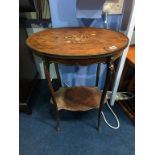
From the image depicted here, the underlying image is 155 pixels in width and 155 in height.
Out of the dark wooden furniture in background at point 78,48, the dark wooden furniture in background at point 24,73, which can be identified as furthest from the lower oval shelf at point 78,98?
the dark wooden furniture in background at point 24,73

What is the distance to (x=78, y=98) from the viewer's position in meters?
1.39

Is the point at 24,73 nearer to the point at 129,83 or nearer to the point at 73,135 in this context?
the point at 73,135

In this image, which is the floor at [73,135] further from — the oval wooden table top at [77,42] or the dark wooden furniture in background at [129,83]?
the oval wooden table top at [77,42]

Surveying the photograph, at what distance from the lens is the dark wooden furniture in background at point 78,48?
89 cm

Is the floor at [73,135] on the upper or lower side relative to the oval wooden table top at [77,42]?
lower

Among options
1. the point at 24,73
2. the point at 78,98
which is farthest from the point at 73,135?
the point at 24,73

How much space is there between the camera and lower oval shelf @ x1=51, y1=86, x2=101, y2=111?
1.29 m

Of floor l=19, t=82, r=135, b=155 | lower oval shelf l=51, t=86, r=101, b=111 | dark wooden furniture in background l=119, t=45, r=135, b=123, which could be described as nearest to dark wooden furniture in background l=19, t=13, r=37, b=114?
floor l=19, t=82, r=135, b=155

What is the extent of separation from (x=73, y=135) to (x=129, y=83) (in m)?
0.70

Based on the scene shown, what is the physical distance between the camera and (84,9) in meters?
1.19

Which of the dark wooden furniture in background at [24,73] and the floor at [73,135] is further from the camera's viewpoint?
the dark wooden furniture in background at [24,73]
